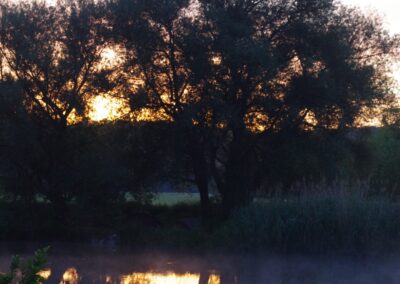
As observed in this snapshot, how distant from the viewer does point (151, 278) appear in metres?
17.0

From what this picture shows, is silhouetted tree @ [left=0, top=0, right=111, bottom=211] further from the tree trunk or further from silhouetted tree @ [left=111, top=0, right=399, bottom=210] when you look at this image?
the tree trunk

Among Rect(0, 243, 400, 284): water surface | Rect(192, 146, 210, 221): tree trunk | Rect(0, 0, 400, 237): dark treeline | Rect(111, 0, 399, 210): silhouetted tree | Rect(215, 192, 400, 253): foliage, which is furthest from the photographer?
Rect(192, 146, 210, 221): tree trunk

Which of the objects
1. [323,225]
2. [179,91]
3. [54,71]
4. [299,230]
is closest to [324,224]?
[323,225]

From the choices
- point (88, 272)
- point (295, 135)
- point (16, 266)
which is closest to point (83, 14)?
point (295, 135)

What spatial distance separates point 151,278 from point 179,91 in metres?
9.12

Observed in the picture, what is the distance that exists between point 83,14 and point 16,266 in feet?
63.2

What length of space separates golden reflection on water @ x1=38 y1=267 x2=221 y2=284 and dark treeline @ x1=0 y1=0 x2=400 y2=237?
6.84m

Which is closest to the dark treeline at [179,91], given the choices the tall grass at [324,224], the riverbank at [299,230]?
the riverbank at [299,230]

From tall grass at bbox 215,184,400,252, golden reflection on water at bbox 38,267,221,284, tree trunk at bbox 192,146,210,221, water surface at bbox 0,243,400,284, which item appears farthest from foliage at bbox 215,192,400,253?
tree trunk at bbox 192,146,210,221

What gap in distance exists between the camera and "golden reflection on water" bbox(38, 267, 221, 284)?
16469mm

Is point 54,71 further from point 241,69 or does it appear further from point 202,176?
point 202,176

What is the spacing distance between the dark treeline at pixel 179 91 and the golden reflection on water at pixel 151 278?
6.84m

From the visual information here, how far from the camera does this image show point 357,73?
24203mm

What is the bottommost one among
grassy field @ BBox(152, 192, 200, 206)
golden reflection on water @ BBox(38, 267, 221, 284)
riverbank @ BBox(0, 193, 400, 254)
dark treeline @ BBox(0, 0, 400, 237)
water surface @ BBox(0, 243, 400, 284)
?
golden reflection on water @ BBox(38, 267, 221, 284)
